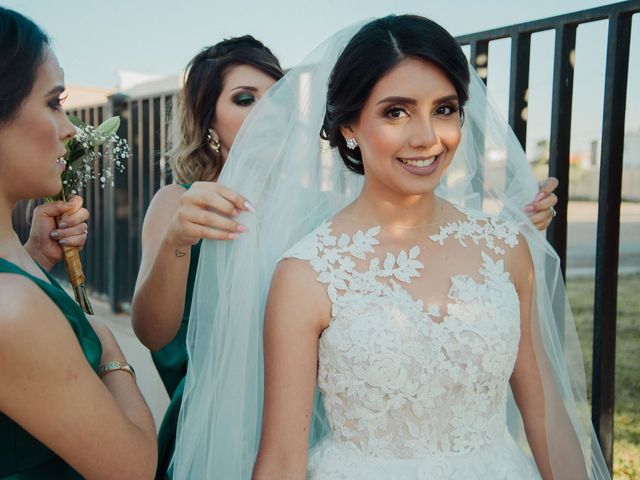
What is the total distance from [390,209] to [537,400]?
73 cm

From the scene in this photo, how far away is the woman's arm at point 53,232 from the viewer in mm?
2162

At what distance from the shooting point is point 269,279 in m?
2.07

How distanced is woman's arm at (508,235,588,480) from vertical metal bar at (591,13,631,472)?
77 centimetres

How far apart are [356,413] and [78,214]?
3.46 ft

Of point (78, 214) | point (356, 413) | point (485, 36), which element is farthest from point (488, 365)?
point (485, 36)

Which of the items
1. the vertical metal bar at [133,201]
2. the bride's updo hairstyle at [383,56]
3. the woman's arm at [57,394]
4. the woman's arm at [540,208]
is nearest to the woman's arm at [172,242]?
the bride's updo hairstyle at [383,56]

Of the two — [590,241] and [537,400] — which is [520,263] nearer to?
[537,400]

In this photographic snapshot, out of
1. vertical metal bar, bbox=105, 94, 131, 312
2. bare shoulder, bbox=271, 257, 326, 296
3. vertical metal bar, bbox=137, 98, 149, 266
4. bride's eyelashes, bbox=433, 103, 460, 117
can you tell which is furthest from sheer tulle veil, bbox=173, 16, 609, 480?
vertical metal bar, bbox=105, 94, 131, 312

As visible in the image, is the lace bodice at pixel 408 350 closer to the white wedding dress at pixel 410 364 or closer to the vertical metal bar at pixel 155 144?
the white wedding dress at pixel 410 364

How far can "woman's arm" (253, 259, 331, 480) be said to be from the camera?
186cm

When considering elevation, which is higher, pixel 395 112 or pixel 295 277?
pixel 395 112

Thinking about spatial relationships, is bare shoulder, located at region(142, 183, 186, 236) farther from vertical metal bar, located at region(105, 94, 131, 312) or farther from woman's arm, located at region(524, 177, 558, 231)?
vertical metal bar, located at region(105, 94, 131, 312)

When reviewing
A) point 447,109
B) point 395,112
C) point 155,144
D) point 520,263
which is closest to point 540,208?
point 520,263

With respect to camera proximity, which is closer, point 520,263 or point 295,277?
point 295,277
